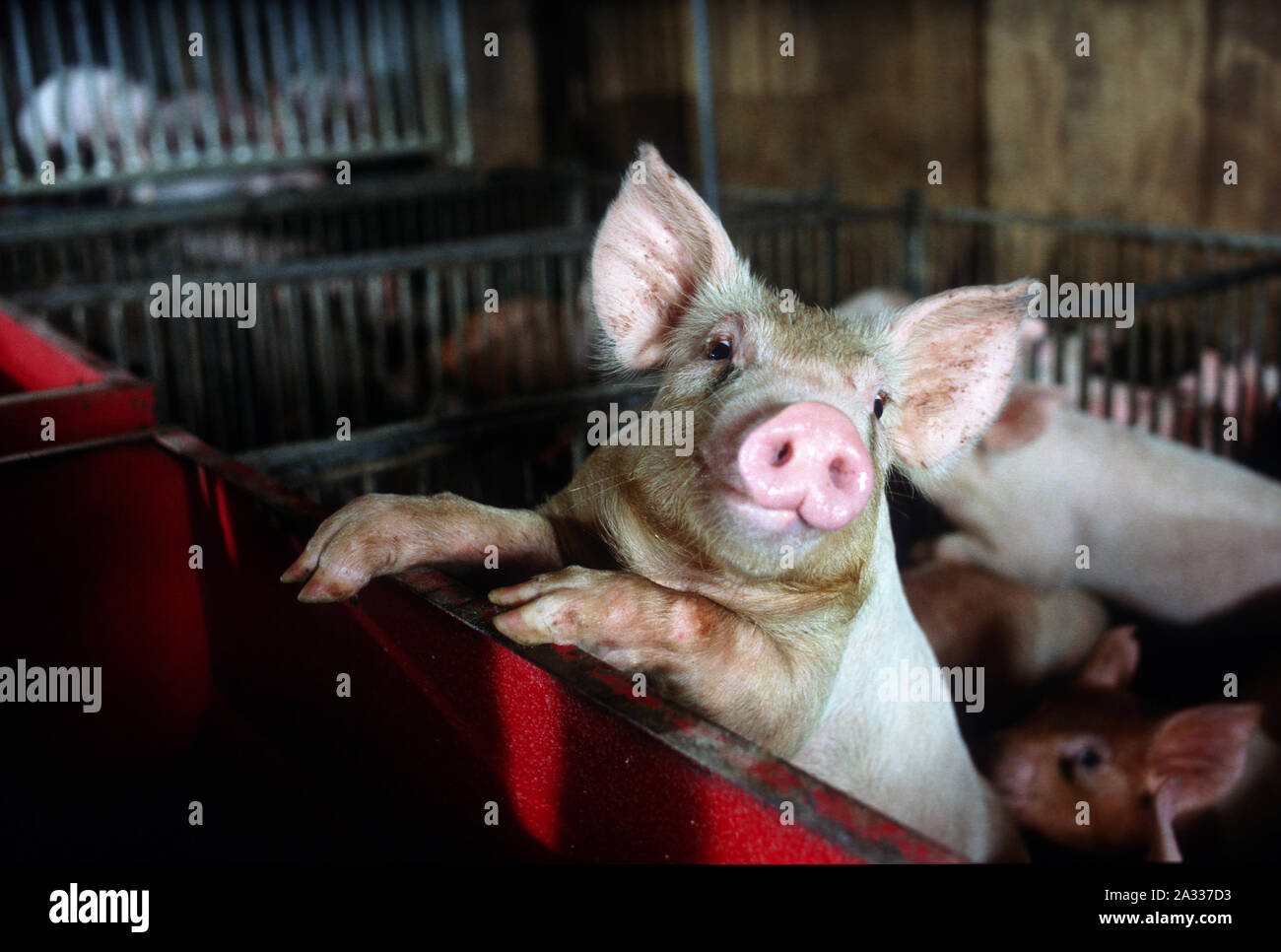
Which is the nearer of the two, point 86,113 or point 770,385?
point 770,385

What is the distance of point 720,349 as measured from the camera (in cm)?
180

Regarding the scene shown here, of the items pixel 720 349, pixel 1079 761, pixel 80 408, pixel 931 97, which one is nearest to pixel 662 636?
pixel 720 349

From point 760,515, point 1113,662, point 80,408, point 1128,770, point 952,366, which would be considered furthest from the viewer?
point 1113,662

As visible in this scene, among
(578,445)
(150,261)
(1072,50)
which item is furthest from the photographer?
(150,261)

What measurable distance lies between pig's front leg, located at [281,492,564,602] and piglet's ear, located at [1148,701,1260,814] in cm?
146

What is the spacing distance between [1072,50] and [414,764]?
554 centimetres

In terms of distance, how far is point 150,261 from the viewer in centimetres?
641

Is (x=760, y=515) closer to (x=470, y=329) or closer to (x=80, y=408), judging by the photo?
(x=80, y=408)

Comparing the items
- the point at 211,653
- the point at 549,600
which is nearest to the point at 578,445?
the point at 211,653

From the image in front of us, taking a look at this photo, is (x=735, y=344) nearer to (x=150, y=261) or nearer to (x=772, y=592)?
(x=772, y=592)

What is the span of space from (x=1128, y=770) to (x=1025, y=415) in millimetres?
1103

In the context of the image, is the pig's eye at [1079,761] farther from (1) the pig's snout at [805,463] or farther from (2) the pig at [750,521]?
(1) the pig's snout at [805,463]

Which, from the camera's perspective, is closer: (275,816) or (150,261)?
(275,816)

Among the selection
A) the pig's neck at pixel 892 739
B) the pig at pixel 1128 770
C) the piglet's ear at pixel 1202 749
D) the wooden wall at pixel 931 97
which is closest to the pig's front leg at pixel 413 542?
the pig's neck at pixel 892 739
